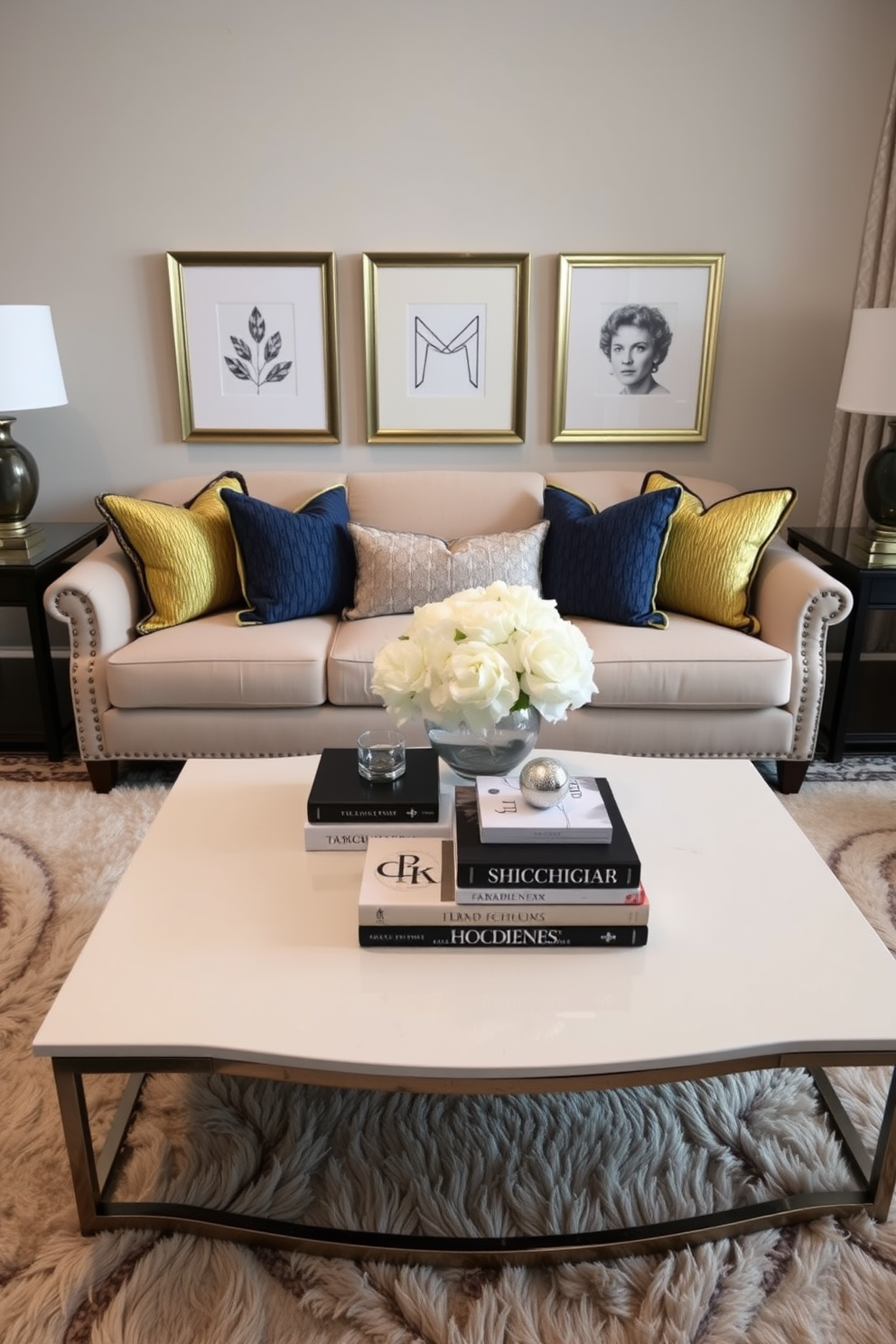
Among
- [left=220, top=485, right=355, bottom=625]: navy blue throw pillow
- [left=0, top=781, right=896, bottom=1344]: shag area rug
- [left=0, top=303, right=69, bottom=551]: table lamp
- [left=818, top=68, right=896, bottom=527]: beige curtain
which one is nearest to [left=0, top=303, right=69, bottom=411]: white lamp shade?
[left=0, top=303, right=69, bottom=551]: table lamp

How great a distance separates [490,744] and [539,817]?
0.29 metres

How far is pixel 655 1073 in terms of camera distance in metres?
1.30

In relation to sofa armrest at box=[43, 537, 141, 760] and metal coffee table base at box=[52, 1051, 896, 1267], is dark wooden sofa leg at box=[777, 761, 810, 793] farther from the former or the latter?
sofa armrest at box=[43, 537, 141, 760]

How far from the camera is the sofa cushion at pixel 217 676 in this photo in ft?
8.82

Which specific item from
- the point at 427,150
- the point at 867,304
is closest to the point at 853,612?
the point at 867,304

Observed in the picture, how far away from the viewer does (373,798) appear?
1689mm

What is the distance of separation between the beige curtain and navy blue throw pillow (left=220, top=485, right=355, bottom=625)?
1.84 m

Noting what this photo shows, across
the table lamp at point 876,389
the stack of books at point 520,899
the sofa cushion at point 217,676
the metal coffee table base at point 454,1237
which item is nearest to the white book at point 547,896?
the stack of books at point 520,899

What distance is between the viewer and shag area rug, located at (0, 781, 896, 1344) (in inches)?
53.6

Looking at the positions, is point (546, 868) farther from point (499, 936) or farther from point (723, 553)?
point (723, 553)

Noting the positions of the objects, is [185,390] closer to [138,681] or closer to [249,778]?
[138,681]

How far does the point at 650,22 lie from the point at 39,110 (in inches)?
79.6

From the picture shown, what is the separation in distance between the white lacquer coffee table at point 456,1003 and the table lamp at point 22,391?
1.79 metres

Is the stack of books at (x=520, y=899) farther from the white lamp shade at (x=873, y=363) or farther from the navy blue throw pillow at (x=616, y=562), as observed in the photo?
the white lamp shade at (x=873, y=363)
